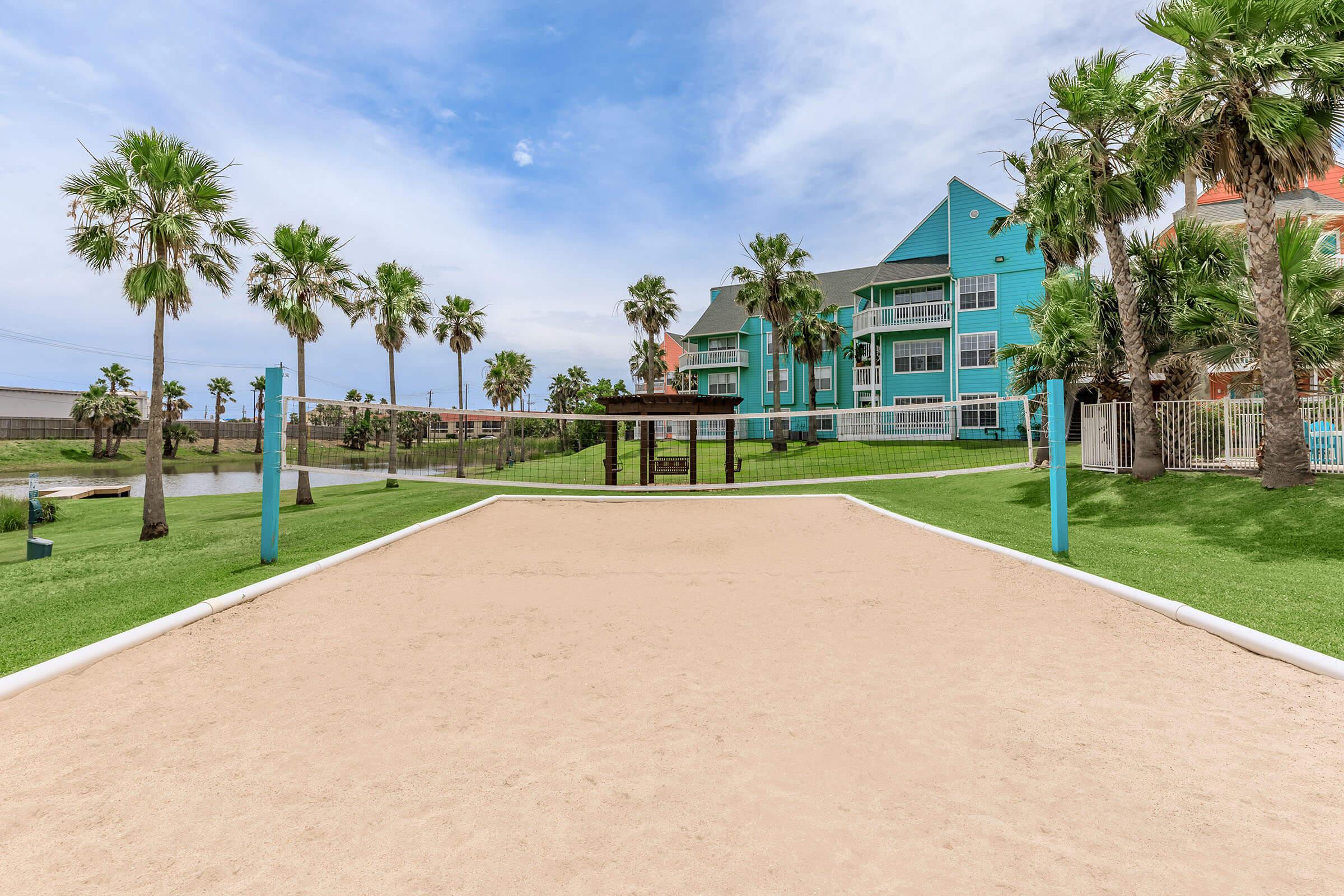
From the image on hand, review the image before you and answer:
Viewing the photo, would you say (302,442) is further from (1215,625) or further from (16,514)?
(1215,625)

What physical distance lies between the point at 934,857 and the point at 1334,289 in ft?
66.8

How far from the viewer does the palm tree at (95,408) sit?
67938mm

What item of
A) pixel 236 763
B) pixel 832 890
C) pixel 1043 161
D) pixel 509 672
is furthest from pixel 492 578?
pixel 1043 161

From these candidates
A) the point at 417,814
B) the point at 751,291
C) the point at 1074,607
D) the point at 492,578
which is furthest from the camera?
the point at 751,291

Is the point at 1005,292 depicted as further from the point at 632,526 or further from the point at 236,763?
the point at 236,763

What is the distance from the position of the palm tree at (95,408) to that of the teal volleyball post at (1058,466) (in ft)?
298

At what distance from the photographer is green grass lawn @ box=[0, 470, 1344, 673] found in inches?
240

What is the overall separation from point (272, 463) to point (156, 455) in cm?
1370

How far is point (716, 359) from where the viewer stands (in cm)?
4872

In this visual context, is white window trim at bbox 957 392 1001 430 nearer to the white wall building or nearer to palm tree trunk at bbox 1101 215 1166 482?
palm tree trunk at bbox 1101 215 1166 482

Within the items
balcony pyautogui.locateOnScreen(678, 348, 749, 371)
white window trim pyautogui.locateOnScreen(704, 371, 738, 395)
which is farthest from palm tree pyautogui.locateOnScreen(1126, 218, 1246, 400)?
white window trim pyautogui.locateOnScreen(704, 371, 738, 395)

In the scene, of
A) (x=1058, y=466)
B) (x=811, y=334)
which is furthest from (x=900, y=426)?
(x=1058, y=466)

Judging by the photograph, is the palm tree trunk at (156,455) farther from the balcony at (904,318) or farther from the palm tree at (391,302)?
the balcony at (904,318)

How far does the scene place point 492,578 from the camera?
7.76 m
